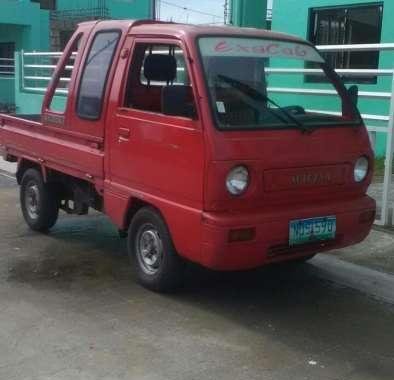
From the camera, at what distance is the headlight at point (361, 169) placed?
5.05 m

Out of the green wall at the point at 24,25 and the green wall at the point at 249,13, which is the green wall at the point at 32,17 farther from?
the green wall at the point at 249,13

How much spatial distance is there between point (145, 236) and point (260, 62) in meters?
1.63

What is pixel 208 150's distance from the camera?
435cm

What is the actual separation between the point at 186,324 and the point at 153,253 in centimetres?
79

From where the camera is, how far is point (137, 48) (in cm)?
527

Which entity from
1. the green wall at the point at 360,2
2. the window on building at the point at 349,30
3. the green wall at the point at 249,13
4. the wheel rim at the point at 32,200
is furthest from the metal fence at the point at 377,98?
the green wall at the point at 249,13

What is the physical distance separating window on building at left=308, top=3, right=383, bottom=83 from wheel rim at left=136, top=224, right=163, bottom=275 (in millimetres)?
6965

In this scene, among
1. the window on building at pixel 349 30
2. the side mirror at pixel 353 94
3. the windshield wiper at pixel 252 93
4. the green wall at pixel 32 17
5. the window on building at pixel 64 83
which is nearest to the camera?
the windshield wiper at pixel 252 93

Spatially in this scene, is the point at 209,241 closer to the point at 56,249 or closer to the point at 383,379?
the point at 383,379

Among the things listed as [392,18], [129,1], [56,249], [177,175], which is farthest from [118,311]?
[129,1]

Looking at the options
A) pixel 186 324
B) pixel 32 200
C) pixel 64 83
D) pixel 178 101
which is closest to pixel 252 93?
pixel 178 101

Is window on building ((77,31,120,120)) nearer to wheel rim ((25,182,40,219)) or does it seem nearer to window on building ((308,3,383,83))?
wheel rim ((25,182,40,219))

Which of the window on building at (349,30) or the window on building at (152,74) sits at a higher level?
the window on building at (349,30)

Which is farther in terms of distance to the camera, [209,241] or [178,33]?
[178,33]
